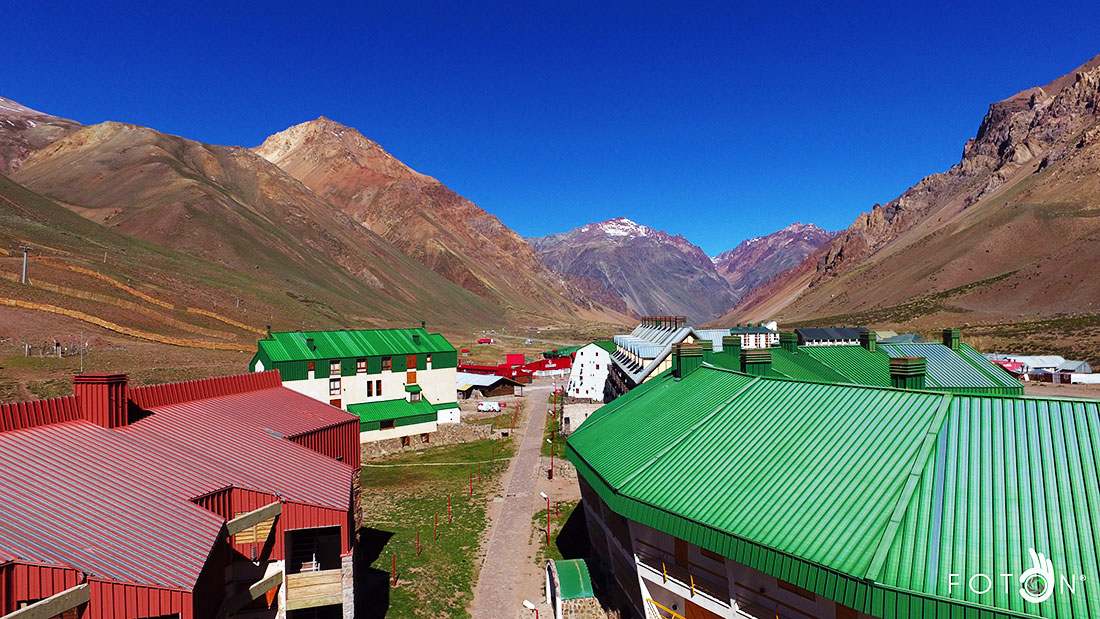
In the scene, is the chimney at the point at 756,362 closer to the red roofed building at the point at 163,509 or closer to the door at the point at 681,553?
the door at the point at 681,553

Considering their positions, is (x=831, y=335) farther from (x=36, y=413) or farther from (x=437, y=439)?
(x=36, y=413)

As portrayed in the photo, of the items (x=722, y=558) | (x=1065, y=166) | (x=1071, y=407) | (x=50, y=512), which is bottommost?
(x=722, y=558)

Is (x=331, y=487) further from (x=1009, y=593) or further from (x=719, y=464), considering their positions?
(x=1009, y=593)

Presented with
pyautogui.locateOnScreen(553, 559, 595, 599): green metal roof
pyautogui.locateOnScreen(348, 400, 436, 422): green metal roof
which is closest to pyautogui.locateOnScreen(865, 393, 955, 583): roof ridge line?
pyautogui.locateOnScreen(553, 559, 595, 599): green metal roof

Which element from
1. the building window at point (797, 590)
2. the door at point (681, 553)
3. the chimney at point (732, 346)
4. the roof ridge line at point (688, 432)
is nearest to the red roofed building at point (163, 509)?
the roof ridge line at point (688, 432)

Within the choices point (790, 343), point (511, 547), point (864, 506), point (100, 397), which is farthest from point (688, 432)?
point (790, 343)

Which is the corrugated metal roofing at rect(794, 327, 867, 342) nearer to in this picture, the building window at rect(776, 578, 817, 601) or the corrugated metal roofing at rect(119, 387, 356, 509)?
the corrugated metal roofing at rect(119, 387, 356, 509)

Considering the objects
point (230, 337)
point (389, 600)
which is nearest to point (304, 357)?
point (389, 600)
